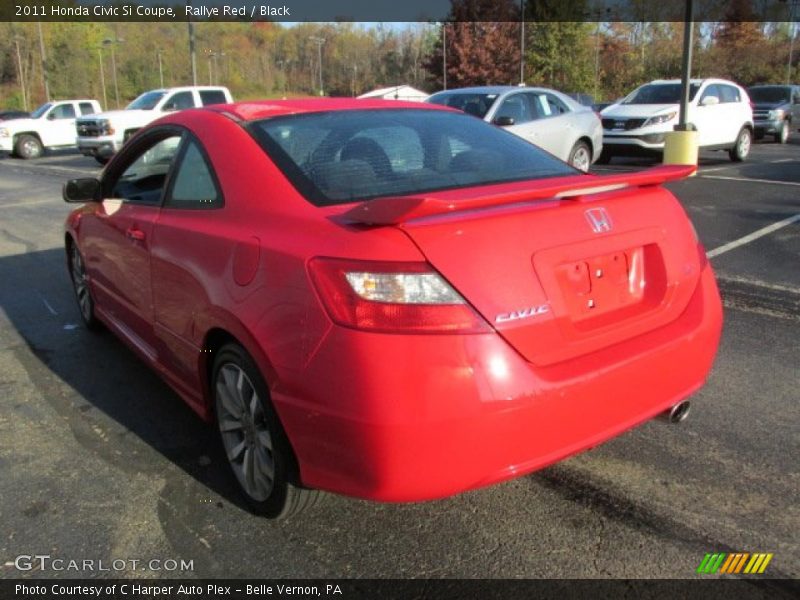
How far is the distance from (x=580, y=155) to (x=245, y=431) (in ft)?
33.7

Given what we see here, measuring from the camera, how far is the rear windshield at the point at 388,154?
105 inches

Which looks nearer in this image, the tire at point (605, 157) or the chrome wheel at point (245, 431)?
the chrome wheel at point (245, 431)

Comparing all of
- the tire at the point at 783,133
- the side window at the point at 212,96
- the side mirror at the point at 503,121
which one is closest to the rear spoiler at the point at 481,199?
the side mirror at the point at 503,121

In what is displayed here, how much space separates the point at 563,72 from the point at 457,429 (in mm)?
67802

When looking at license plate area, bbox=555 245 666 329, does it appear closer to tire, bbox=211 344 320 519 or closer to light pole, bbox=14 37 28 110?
tire, bbox=211 344 320 519

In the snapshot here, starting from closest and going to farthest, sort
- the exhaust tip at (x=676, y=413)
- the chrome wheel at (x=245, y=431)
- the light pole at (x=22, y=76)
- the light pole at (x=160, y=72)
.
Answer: the chrome wheel at (x=245, y=431), the exhaust tip at (x=676, y=413), the light pole at (x=22, y=76), the light pole at (x=160, y=72)

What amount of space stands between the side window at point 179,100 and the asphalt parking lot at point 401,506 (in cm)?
1538

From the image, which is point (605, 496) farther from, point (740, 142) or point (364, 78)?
point (364, 78)

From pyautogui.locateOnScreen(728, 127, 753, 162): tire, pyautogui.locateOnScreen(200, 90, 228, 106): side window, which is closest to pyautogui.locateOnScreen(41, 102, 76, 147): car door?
pyautogui.locateOnScreen(200, 90, 228, 106): side window

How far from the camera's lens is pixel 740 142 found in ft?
50.0

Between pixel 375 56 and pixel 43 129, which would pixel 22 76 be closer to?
pixel 43 129

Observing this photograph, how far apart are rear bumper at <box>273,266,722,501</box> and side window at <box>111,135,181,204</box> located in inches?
67.7

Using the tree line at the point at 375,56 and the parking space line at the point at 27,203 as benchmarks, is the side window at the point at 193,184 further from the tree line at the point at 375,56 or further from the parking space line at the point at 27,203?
the tree line at the point at 375,56

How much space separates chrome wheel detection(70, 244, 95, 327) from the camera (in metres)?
4.77
